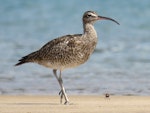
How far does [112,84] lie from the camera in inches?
578

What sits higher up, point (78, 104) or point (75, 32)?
point (75, 32)

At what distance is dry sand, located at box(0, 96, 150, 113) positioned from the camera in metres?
11.1

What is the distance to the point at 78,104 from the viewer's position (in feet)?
39.7

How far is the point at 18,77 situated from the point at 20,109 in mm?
4333

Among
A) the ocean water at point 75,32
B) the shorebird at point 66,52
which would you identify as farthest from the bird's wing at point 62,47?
the ocean water at point 75,32

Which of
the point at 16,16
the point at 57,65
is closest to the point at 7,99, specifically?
the point at 57,65

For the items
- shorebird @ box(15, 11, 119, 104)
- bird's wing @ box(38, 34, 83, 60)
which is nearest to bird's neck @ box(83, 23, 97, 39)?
shorebird @ box(15, 11, 119, 104)

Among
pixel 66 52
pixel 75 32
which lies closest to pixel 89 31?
pixel 66 52

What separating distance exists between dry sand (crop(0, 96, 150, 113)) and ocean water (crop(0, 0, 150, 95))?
2.62ft

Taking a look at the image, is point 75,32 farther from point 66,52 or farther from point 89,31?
point 66,52

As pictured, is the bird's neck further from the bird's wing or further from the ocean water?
the ocean water

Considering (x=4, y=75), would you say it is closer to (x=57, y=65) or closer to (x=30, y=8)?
(x=57, y=65)

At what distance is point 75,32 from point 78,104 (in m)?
12.9

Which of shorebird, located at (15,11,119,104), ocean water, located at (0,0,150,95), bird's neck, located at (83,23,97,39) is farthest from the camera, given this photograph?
ocean water, located at (0,0,150,95)
